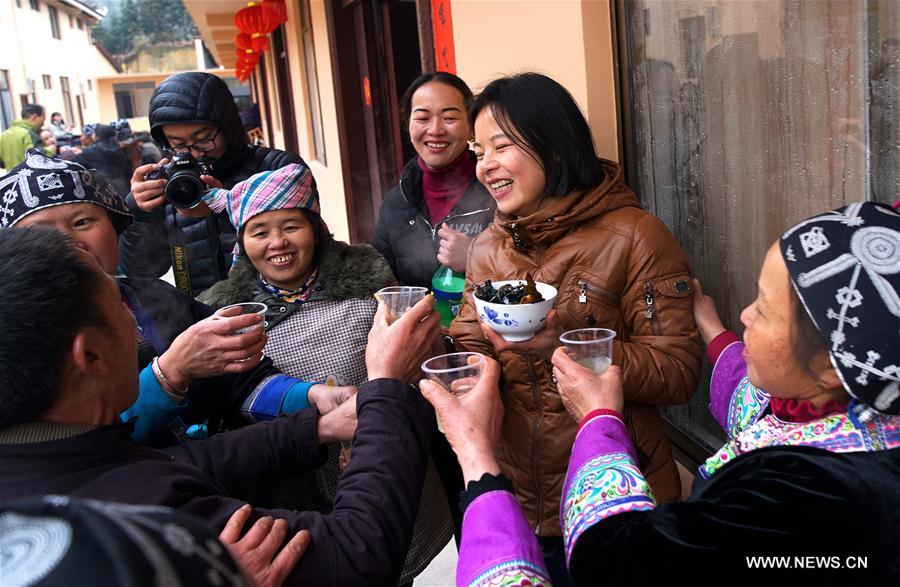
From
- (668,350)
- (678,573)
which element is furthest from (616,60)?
(678,573)

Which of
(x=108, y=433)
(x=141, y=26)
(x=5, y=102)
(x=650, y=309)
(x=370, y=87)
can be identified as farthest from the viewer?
(x=141, y=26)

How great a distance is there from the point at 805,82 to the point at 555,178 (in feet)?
2.40

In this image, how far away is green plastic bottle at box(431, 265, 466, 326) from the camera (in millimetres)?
2768

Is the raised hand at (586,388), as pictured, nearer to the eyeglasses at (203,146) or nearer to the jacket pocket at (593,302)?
the jacket pocket at (593,302)

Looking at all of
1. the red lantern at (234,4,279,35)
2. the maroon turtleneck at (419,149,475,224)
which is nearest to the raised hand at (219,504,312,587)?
the maroon turtleneck at (419,149,475,224)

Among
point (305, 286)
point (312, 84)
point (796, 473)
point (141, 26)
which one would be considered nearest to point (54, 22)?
point (141, 26)

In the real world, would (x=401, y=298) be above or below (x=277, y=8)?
below

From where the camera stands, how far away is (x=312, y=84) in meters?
10.3

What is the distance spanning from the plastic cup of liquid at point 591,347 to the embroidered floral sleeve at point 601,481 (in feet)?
0.64

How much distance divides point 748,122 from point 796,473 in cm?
148

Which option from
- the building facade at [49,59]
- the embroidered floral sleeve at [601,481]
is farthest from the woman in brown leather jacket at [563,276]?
the building facade at [49,59]

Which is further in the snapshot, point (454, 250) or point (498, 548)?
point (454, 250)

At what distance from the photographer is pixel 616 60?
2.88m
